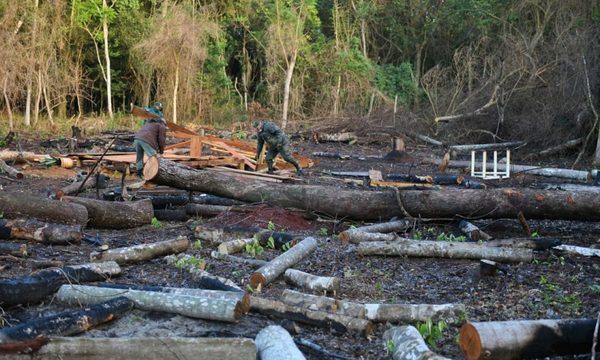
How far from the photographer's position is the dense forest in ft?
72.1

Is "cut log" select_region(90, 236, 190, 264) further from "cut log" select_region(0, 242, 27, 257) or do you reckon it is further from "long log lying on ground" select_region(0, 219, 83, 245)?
"long log lying on ground" select_region(0, 219, 83, 245)

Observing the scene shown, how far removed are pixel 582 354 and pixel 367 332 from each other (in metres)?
1.46

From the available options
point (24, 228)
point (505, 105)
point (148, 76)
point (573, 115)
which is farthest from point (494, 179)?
point (148, 76)

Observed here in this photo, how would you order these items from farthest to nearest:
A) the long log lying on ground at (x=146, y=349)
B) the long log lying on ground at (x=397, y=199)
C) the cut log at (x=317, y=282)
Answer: the long log lying on ground at (x=397, y=199)
the cut log at (x=317, y=282)
the long log lying on ground at (x=146, y=349)

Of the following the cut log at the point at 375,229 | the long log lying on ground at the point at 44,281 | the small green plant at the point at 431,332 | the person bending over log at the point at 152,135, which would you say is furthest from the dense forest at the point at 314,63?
the long log lying on ground at the point at 44,281

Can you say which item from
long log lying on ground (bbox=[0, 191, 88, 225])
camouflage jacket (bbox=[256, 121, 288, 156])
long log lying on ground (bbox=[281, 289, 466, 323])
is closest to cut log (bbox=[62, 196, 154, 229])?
long log lying on ground (bbox=[0, 191, 88, 225])

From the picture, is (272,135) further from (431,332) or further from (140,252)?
(431,332)

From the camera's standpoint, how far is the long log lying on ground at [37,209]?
27.7 ft

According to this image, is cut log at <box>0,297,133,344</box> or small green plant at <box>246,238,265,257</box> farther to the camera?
small green plant at <box>246,238,265,257</box>

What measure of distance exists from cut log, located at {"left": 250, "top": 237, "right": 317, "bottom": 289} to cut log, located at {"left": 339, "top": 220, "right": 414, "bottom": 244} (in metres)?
0.74

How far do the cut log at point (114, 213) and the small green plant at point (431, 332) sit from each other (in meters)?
5.39

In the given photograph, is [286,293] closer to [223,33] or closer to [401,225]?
[401,225]

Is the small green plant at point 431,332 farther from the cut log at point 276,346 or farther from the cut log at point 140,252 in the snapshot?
the cut log at point 140,252

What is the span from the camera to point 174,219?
32.9 ft
